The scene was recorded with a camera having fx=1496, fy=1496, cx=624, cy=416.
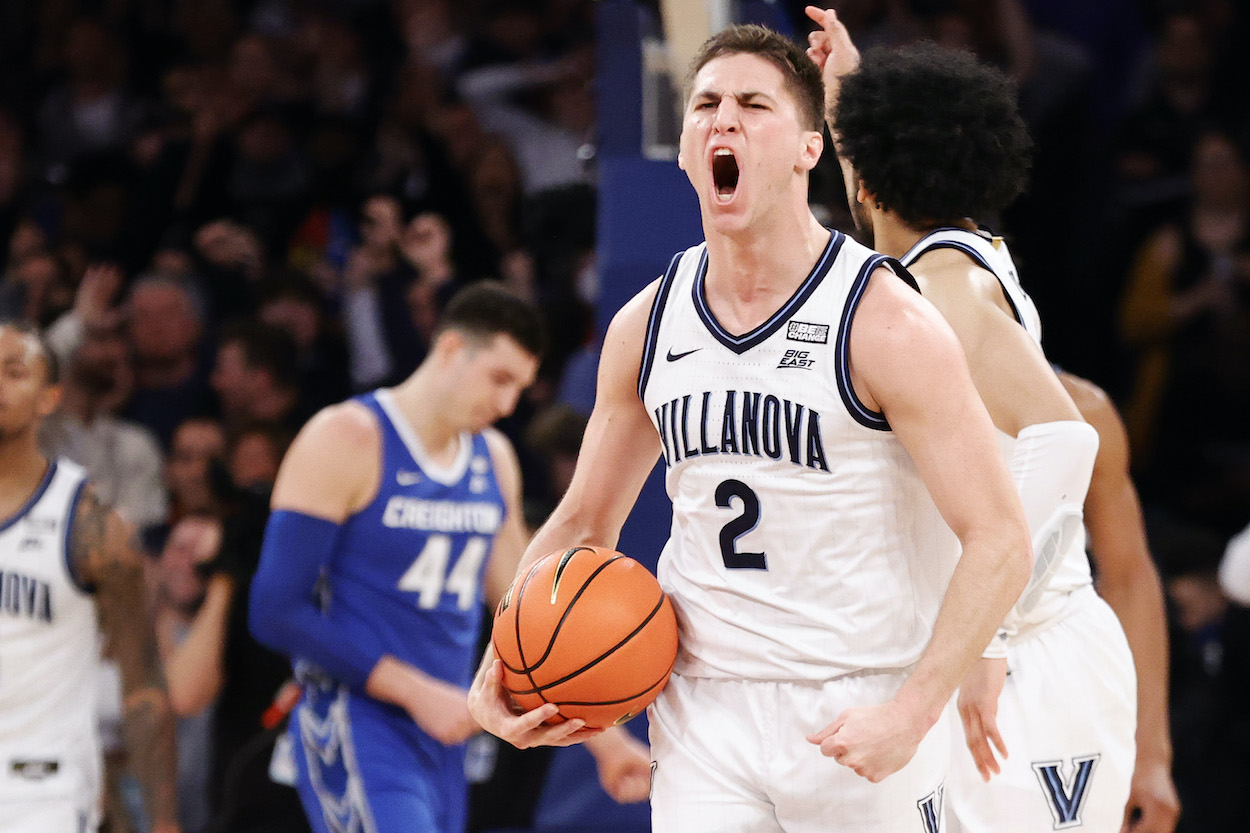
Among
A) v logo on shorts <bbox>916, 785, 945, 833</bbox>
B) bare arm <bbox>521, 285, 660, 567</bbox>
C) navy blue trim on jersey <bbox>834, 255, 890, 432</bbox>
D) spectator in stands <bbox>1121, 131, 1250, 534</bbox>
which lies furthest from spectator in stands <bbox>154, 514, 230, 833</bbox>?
spectator in stands <bbox>1121, 131, 1250, 534</bbox>

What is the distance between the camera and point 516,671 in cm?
283

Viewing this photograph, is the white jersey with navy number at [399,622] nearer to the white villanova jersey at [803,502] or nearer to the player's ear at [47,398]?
the player's ear at [47,398]

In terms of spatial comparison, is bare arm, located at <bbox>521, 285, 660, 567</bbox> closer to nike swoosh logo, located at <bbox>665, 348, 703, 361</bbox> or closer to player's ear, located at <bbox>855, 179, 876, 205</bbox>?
nike swoosh logo, located at <bbox>665, 348, 703, 361</bbox>

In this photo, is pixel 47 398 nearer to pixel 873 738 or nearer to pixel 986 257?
pixel 986 257

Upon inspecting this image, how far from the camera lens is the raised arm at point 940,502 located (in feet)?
8.01

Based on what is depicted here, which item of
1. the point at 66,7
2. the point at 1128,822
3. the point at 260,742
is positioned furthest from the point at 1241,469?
the point at 66,7

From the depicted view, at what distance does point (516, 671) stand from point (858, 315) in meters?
0.92

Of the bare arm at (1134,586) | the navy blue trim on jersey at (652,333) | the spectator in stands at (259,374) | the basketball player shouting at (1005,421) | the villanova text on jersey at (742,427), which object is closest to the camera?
the villanova text on jersey at (742,427)

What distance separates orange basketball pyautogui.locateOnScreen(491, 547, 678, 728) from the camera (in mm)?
2789

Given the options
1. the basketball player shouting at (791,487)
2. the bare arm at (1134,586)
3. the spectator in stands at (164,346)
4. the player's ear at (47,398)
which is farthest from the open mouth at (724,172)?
the spectator in stands at (164,346)

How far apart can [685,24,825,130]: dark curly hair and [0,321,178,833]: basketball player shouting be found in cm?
283

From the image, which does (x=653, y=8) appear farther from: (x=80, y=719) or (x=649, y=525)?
(x=80, y=719)

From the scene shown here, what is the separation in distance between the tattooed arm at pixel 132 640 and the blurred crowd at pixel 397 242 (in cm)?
115

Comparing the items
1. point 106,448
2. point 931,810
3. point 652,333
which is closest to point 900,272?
point 652,333
